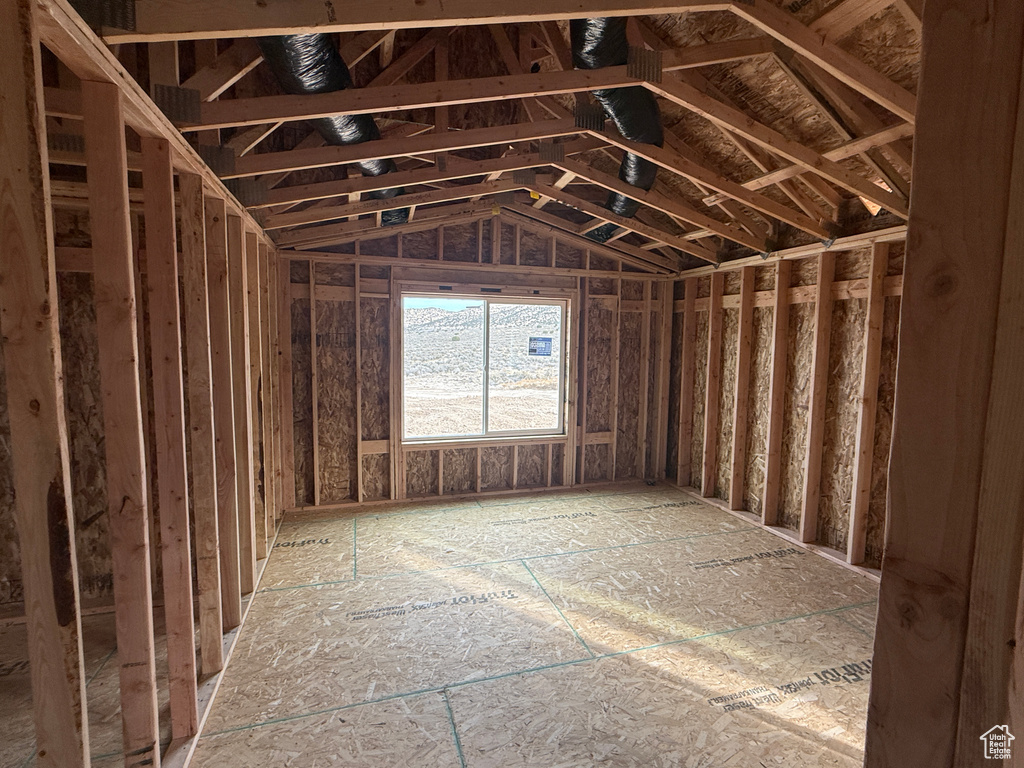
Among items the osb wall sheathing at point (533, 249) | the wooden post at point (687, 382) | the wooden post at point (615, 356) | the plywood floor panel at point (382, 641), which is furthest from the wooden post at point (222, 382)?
the wooden post at point (687, 382)

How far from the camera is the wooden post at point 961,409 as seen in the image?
588mm

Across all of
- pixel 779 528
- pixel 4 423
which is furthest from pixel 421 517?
pixel 779 528

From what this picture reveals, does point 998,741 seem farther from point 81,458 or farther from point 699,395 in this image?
point 699,395

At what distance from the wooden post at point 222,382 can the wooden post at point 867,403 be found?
16.6 feet

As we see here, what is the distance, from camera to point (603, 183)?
14.5ft

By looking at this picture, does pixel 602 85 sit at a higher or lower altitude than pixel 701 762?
higher

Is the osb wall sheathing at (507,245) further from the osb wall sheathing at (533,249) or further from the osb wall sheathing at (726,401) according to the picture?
the osb wall sheathing at (726,401)

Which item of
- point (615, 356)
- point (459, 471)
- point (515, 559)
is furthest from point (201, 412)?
point (615, 356)

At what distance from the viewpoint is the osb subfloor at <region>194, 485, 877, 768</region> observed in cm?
240

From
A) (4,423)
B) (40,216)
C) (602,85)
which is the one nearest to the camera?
(40,216)

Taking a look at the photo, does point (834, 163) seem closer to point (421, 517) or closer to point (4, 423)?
point (421, 517)

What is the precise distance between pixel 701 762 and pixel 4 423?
187 inches

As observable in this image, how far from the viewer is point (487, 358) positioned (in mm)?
6020

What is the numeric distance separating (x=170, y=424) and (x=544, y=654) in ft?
8.24
